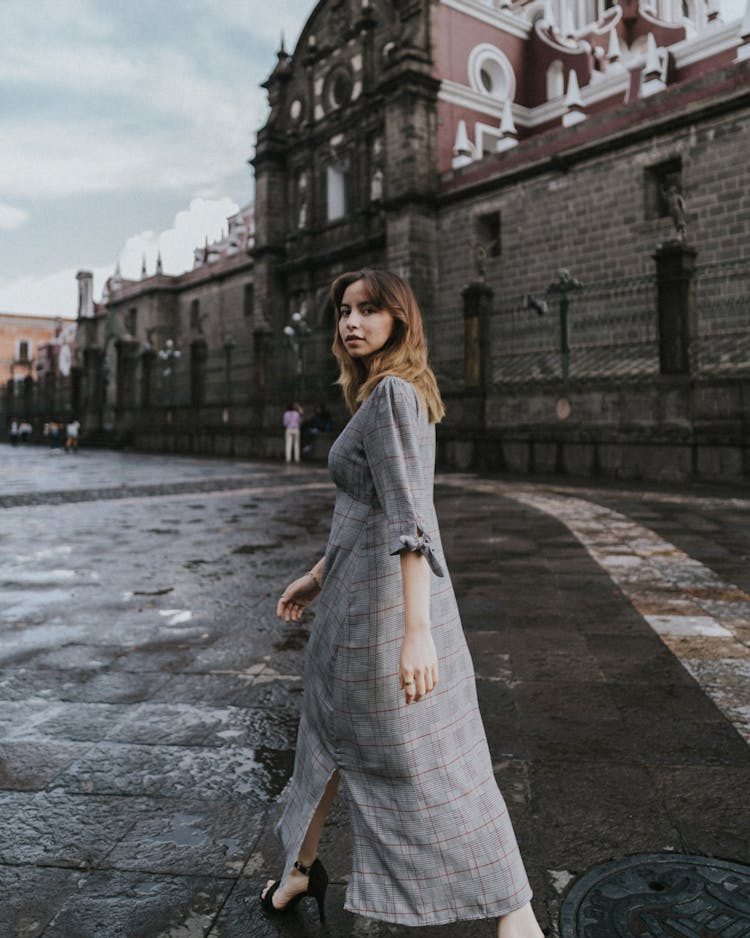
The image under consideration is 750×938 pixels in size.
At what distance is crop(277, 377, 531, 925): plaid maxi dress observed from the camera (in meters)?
1.51

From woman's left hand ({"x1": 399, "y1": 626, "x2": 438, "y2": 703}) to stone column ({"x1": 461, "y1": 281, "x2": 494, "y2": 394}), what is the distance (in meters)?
14.4

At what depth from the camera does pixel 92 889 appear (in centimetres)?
181

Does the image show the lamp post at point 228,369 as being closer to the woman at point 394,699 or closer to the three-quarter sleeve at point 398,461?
the woman at point 394,699

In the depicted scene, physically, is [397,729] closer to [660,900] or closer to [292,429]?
[660,900]

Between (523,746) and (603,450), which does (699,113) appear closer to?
(603,450)

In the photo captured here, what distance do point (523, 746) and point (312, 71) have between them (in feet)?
103

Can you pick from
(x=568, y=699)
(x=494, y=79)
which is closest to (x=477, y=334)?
(x=568, y=699)

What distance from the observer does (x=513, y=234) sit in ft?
Answer: 70.2

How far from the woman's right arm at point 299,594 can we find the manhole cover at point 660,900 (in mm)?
953

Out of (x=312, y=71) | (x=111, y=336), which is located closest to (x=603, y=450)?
(x=312, y=71)

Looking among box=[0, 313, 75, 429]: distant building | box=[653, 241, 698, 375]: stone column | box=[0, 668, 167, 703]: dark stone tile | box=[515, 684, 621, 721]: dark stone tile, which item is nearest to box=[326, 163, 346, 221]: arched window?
box=[653, 241, 698, 375]: stone column

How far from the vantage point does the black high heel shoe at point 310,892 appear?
5.62ft

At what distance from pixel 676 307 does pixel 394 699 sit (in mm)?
12764

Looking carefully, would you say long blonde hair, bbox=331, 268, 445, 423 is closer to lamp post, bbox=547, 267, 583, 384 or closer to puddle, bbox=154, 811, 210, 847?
puddle, bbox=154, 811, 210, 847
